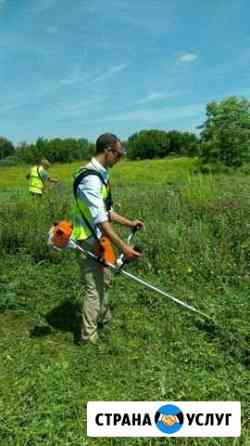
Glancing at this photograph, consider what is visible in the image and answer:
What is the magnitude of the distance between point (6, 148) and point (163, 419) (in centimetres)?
8500

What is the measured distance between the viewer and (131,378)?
3.62 meters

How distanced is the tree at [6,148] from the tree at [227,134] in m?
52.0

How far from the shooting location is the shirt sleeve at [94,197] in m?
3.76

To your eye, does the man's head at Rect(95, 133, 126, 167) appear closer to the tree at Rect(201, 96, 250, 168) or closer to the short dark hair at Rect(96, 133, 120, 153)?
the short dark hair at Rect(96, 133, 120, 153)

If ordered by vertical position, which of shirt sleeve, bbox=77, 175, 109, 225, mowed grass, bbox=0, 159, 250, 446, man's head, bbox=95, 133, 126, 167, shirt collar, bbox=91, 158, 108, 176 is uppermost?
man's head, bbox=95, 133, 126, 167

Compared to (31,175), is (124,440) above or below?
below

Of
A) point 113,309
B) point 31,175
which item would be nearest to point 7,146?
point 31,175

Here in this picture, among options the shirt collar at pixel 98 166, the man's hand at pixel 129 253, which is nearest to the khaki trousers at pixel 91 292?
the man's hand at pixel 129 253

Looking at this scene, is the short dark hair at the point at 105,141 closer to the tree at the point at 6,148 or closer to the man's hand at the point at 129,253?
the man's hand at the point at 129,253

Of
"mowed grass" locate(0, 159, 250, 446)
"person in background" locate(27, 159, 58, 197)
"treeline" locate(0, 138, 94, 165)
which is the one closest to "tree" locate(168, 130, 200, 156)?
"treeline" locate(0, 138, 94, 165)

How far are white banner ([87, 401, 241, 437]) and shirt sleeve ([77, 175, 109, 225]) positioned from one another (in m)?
1.52

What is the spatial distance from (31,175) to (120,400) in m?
10.0

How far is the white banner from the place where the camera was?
298 cm

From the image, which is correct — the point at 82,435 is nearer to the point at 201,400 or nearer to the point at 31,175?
the point at 201,400
